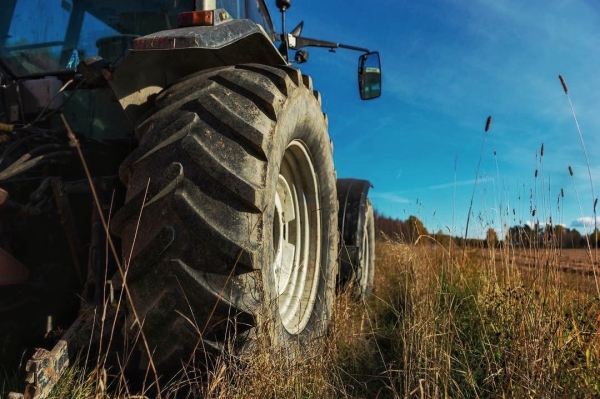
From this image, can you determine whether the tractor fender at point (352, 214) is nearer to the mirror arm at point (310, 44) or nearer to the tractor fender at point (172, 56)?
the mirror arm at point (310, 44)

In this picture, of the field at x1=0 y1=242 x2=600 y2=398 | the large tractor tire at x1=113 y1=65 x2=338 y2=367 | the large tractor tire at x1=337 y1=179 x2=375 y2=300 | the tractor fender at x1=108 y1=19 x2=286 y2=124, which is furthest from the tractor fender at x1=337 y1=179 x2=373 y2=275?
the large tractor tire at x1=113 y1=65 x2=338 y2=367

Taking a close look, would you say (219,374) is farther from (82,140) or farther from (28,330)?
(82,140)

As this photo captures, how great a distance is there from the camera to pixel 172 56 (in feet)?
6.75

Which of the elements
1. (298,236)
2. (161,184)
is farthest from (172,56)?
(298,236)

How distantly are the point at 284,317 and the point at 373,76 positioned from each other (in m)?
2.15

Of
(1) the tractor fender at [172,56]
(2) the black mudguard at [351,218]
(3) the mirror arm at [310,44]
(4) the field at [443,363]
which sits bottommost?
(4) the field at [443,363]

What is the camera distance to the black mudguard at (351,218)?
3.87 metres

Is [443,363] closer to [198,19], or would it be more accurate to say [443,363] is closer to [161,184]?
[161,184]

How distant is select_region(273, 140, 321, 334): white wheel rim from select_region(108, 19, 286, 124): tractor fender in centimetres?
54

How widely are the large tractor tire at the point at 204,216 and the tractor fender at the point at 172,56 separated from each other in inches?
6.0

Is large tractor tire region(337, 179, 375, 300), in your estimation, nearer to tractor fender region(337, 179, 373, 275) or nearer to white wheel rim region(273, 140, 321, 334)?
tractor fender region(337, 179, 373, 275)

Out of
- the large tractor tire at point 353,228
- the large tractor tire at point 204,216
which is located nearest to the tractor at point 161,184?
the large tractor tire at point 204,216

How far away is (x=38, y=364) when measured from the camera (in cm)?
157

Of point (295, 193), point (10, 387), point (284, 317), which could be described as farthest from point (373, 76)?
point (10, 387)
